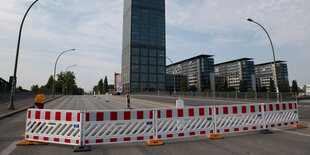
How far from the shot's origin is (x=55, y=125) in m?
5.02

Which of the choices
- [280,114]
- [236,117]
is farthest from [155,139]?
[280,114]

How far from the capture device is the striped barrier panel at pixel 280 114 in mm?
6617

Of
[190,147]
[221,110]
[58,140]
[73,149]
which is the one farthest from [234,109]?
[58,140]

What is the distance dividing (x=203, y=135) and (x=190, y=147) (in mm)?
1688

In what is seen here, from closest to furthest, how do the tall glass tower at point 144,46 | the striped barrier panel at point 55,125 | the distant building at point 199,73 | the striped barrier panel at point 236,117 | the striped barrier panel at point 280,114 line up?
the striped barrier panel at point 55,125, the striped barrier panel at point 236,117, the striped barrier panel at point 280,114, the tall glass tower at point 144,46, the distant building at point 199,73

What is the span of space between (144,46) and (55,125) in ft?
283

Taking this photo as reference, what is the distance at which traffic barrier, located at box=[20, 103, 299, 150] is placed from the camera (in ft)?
15.8

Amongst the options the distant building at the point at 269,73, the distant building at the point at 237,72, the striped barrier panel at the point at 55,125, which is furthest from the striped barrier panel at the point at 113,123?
the distant building at the point at 269,73

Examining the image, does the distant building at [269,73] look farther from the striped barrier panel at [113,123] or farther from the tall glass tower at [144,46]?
the striped barrier panel at [113,123]

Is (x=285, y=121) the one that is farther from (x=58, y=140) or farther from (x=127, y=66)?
(x=127, y=66)

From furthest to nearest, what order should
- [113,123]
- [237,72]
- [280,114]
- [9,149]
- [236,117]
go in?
[237,72] → [280,114] → [236,117] → [113,123] → [9,149]

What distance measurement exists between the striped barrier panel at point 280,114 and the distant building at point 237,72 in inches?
4524

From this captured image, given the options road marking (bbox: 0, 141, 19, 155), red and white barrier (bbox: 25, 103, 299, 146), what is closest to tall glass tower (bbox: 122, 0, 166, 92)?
red and white barrier (bbox: 25, 103, 299, 146)

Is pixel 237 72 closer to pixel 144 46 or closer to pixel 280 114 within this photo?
pixel 144 46
